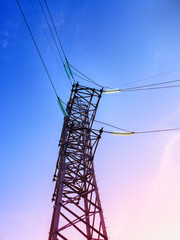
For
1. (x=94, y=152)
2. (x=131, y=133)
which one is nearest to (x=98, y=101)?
(x=131, y=133)

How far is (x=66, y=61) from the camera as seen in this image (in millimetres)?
13000

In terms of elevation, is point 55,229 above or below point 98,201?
below

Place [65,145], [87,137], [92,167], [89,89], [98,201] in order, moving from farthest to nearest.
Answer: [89,89]
[87,137]
[65,145]
[92,167]
[98,201]

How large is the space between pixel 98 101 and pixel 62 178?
18.2ft

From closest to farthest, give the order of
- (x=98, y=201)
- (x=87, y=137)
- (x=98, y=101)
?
(x=98, y=201) < (x=87, y=137) < (x=98, y=101)

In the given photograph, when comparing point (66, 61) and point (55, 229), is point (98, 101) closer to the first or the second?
point (66, 61)

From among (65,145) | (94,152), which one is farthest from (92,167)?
(65,145)

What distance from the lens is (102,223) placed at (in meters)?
4.63

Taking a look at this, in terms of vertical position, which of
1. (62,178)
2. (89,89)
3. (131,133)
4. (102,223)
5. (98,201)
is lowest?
(102,223)

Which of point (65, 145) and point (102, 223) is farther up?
point (65, 145)

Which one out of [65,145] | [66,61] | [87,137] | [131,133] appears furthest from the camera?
[66,61]

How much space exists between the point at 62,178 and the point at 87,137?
2.64 metres

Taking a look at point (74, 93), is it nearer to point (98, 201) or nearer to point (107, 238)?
point (98, 201)

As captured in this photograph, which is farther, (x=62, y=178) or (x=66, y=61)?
(x=66, y=61)
